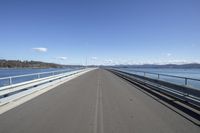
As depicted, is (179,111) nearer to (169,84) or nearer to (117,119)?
(117,119)

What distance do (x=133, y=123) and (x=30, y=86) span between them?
9368 mm

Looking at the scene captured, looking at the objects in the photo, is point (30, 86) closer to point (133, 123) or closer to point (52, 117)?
point (52, 117)

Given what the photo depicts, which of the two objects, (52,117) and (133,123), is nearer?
(133,123)

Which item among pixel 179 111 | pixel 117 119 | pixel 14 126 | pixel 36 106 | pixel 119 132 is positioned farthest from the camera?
pixel 36 106

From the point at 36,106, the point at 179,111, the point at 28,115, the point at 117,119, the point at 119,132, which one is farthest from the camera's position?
the point at 36,106

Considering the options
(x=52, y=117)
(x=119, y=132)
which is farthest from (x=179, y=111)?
(x=52, y=117)

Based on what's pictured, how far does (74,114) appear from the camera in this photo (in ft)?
26.5

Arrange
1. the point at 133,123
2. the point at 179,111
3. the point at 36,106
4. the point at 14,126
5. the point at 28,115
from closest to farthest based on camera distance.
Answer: the point at 14,126 → the point at 133,123 → the point at 28,115 → the point at 179,111 → the point at 36,106

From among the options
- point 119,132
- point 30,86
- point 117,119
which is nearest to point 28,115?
point 117,119

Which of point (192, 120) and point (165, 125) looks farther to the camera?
point (192, 120)

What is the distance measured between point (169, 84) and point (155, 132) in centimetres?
855

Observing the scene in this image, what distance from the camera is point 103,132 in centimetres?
586

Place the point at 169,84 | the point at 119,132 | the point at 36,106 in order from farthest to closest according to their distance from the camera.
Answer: the point at 169,84
the point at 36,106
the point at 119,132

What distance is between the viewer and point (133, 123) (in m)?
6.84
